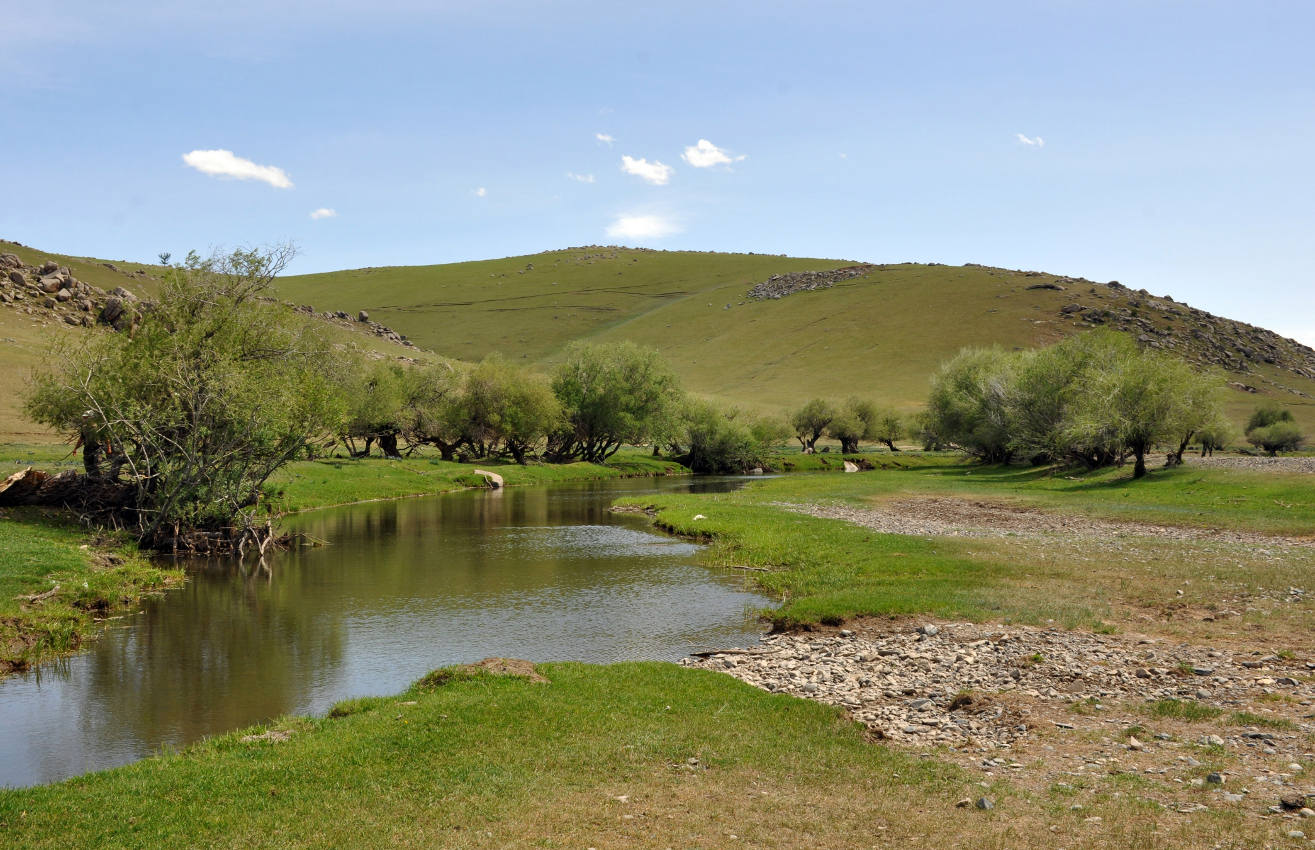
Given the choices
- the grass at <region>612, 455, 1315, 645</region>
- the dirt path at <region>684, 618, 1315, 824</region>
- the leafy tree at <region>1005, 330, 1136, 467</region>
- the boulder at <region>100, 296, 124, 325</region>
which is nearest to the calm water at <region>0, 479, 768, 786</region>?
the grass at <region>612, 455, 1315, 645</region>

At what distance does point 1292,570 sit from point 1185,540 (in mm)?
7590

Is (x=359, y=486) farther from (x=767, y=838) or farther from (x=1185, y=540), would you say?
(x=767, y=838)

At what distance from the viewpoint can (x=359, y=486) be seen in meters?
62.7

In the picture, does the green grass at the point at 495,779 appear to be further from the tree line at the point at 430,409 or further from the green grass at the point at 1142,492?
the green grass at the point at 1142,492

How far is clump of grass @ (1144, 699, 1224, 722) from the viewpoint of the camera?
1357cm

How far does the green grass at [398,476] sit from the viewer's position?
2190 inches

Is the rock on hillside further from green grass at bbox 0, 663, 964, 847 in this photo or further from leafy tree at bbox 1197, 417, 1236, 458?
leafy tree at bbox 1197, 417, 1236, 458

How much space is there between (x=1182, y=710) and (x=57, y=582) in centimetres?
2977

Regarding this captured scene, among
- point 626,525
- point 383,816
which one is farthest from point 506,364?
point 383,816

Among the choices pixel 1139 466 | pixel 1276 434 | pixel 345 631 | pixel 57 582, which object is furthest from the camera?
pixel 1276 434

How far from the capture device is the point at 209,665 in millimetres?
20156

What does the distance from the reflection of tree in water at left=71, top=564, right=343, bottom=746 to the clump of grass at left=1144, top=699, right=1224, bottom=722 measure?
53.5ft

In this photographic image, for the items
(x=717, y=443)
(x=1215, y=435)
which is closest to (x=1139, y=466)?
(x=1215, y=435)

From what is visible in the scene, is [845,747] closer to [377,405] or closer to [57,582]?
[57,582]
